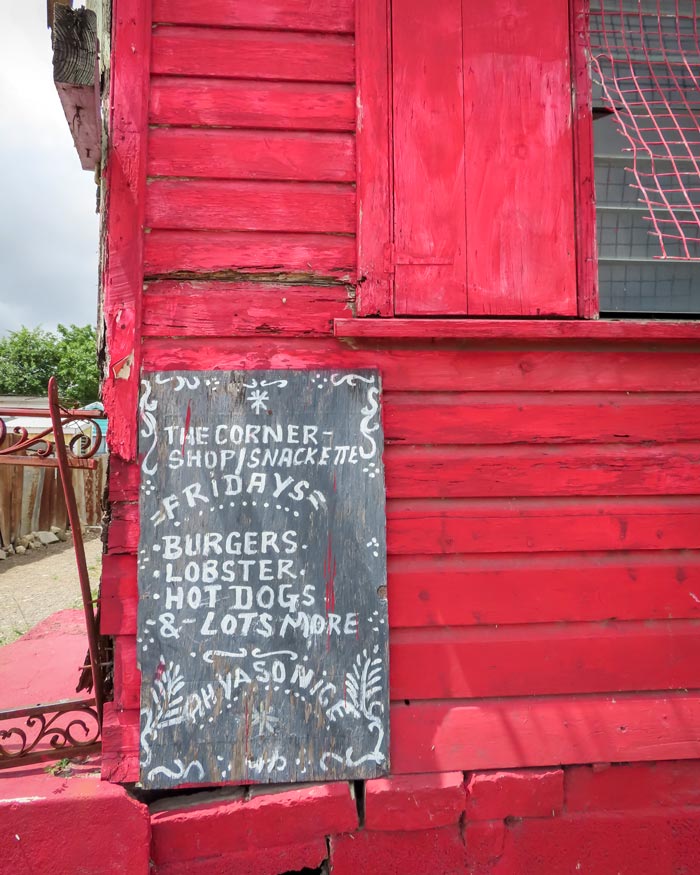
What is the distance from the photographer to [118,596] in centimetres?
212

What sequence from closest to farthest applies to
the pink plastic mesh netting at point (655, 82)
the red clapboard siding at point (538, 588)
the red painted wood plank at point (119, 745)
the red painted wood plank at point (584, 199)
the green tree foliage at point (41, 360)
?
the red painted wood plank at point (119, 745)
the red clapboard siding at point (538, 588)
the red painted wood plank at point (584, 199)
the pink plastic mesh netting at point (655, 82)
the green tree foliage at point (41, 360)

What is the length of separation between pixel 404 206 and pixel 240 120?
73 centimetres

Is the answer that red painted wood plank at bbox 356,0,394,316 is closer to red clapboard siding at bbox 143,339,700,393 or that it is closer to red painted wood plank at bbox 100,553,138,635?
red clapboard siding at bbox 143,339,700,393

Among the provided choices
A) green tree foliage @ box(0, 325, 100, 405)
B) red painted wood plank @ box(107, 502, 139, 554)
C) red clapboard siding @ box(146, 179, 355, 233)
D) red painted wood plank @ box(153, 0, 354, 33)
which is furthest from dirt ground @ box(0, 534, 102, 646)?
green tree foliage @ box(0, 325, 100, 405)

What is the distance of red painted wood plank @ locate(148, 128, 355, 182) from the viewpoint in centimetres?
222

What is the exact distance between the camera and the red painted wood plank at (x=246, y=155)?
222 centimetres

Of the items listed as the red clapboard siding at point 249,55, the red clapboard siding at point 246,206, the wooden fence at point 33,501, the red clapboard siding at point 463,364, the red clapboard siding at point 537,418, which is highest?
the red clapboard siding at point 249,55

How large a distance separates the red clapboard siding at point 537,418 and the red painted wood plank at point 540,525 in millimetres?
253

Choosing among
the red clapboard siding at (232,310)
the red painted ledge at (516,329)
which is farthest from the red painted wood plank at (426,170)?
the red clapboard siding at (232,310)

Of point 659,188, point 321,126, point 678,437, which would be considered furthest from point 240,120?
point 678,437

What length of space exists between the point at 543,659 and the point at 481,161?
2.00m

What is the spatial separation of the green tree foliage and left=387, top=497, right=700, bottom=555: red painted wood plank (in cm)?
3702

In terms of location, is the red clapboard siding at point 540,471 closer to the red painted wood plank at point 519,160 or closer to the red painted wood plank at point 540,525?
the red painted wood plank at point 540,525

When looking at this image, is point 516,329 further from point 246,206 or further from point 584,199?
point 246,206
